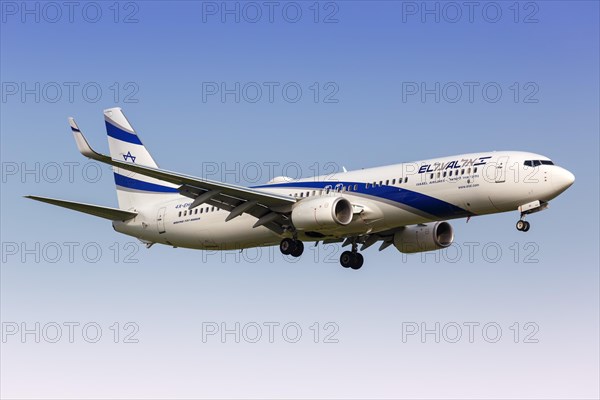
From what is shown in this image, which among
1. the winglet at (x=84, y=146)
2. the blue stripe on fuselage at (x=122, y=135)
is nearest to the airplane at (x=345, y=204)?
the winglet at (x=84, y=146)

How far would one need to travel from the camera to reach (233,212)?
1918 inches

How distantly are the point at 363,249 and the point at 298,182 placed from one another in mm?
5274

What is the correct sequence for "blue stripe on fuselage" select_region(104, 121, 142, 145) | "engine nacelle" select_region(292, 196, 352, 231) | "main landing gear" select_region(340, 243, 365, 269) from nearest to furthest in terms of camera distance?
"engine nacelle" select_region(292, 196, 352, 231) < "main landing gear" select_region(340, 243, 365, 269) < "blue stripe on fuselage" select_region(104, 121, 142, 145)

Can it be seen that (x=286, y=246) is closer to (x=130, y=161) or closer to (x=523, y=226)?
(x=523, y=226)

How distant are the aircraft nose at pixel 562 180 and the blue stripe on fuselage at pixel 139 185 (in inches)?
792

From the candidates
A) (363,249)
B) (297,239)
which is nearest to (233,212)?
(297,239)

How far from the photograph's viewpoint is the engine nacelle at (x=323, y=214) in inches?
1828

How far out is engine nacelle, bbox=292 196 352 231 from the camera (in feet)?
152

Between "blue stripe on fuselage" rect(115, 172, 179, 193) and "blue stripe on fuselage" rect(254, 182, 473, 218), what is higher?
"blue stripe on fuselage" rect(115, 172, 179, 193)

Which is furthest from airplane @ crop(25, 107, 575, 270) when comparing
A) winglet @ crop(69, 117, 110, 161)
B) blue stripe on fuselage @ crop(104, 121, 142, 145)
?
blue stripe on fuselage @ crop(104, 121, 142, 145)

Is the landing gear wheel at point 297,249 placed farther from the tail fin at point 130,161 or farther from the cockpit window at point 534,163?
the cockpit window at point 534,163

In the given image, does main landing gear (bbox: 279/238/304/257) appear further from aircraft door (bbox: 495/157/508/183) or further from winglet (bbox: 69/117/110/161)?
winglet (bbox: 69/117/110/161)

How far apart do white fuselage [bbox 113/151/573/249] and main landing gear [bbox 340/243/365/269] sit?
3.01m

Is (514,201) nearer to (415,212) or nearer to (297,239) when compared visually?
(415,212)
